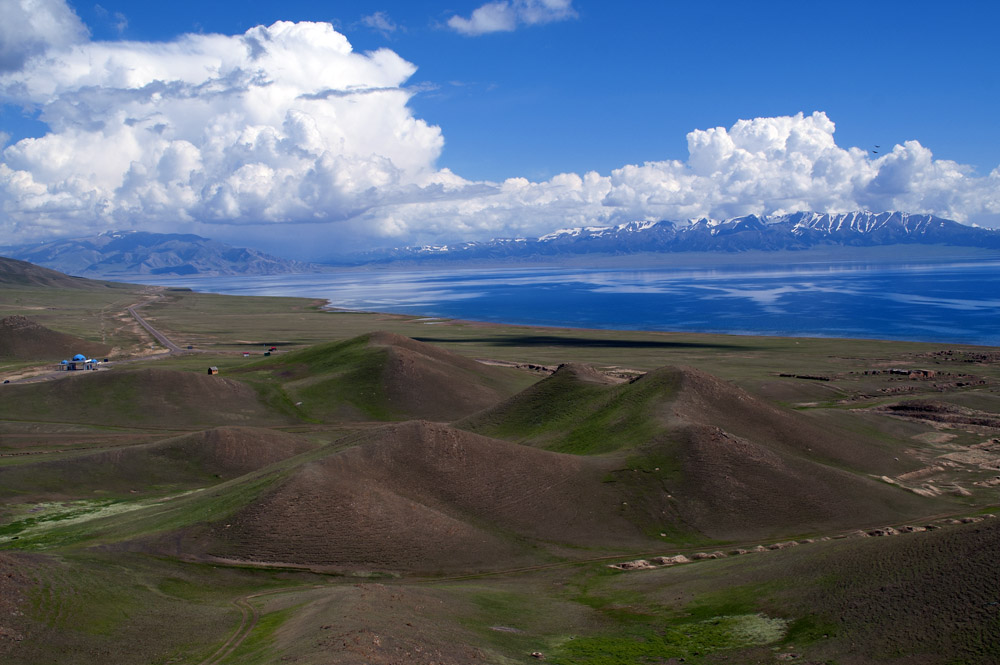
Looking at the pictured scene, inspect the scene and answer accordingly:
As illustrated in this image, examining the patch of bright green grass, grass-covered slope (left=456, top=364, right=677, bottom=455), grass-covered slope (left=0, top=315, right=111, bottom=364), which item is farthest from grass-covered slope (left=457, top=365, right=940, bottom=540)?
grass-covered slope (left=0, top=315, right=111, bottom=364)

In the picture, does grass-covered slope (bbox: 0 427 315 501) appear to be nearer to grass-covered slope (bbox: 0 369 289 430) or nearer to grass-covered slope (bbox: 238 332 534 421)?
grass-covered slope (bbox: 0 369 289 430)

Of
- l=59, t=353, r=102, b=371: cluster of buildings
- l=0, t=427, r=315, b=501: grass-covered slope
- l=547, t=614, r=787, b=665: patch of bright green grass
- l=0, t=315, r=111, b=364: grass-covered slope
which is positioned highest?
l=0, t=315, r=111, b=364: grass-covered slope

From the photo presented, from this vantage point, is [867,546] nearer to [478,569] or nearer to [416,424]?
[478,569]

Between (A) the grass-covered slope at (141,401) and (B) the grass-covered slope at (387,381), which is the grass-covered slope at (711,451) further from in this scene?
(A) the grass-covered slope at (141,401)

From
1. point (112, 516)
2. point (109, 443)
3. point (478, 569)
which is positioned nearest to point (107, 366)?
point (109, 443)

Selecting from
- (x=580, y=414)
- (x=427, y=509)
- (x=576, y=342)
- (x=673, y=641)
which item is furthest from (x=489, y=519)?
(x=576, y=342)

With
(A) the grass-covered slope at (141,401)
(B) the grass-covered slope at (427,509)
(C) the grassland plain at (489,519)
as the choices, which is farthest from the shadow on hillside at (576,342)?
(B) the grass-covered slope at (427,509)
